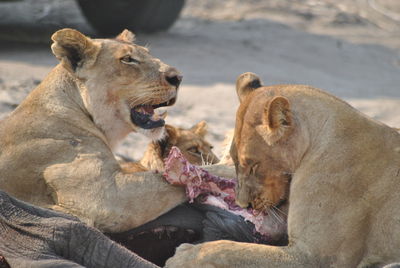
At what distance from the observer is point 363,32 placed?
47.9ft

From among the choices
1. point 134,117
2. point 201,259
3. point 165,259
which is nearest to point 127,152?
point 134,117

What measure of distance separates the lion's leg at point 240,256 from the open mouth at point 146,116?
1.28m

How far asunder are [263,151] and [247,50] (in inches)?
331

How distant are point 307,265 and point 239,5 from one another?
11.6 metres

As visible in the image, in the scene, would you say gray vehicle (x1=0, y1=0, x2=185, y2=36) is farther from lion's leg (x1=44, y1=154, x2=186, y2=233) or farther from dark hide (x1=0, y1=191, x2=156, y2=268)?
dark hide (x1=0, y1=191, x2=156, y2=268)

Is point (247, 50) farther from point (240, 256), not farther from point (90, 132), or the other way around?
point (240, 256)

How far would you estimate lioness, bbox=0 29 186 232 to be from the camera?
16.3 feet

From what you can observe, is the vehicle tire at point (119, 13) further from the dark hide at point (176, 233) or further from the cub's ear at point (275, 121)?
the cub's ear at point (275, 121)

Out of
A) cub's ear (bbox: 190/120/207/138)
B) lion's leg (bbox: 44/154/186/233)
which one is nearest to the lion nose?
lion's leg (bbox: 44/154/186/233)

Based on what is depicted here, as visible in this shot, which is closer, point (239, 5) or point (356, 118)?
point (356, 118)

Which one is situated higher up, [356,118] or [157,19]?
[356,118]

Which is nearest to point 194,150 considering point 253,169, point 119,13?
point 253,169

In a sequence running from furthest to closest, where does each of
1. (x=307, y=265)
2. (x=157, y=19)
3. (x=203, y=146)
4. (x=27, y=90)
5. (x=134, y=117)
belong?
1. (x=157, y=19)
2. (x=27, y=90)
3. (x=203, y=146)
4. (x=134, y=117)
5. (x=307, y=265)

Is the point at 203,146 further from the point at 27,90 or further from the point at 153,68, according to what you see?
the point at 27,90
